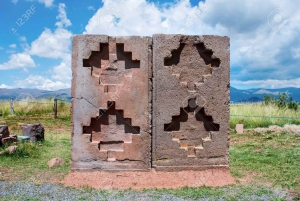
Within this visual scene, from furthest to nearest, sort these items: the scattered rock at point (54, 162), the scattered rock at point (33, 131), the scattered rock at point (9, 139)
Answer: the scattered rock at point (33, 131)
the scattered rock at point (9, 139)
the scattered rock at point (54, 162)

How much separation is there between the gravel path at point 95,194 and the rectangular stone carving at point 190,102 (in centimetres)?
77

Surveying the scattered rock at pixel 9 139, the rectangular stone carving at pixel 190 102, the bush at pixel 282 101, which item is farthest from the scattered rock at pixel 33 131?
the bush at pixel 282 101

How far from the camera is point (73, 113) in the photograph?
600 cm

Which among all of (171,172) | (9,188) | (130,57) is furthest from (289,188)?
(9,188)

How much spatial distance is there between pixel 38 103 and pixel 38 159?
12.3m

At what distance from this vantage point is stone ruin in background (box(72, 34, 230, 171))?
235 inches

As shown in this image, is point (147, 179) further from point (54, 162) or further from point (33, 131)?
point (33, 131)

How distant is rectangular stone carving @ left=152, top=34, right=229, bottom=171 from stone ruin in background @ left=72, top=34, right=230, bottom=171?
0.06ft

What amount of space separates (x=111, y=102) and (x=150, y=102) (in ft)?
2.37

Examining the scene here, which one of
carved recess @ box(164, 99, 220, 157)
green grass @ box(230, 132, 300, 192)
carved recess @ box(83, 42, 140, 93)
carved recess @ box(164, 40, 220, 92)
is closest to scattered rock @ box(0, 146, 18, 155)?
carved recess @ box(83, 42, 140, 93)

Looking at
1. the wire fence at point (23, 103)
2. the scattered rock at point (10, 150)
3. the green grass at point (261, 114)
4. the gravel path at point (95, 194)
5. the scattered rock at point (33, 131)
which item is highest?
the wire fence at point (23, 103)

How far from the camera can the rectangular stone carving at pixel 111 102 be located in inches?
235

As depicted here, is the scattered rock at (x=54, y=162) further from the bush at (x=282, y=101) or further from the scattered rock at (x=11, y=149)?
the bush at (x=282, y=101)

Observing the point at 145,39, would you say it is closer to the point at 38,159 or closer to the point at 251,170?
the point at 251,170
